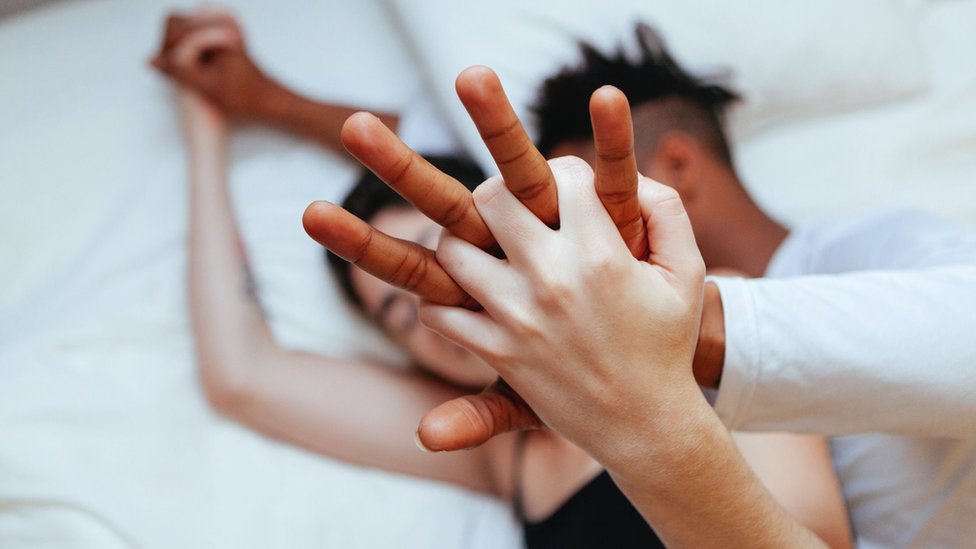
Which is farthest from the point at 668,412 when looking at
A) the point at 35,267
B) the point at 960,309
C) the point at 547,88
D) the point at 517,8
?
the point at 35,267

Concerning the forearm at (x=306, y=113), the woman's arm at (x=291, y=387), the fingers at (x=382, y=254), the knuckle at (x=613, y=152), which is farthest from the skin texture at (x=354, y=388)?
the knuckle at (x=613, y=152)

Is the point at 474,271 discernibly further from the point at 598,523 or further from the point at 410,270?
the point at 598,523

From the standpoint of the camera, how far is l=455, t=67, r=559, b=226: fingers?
1.52 feet

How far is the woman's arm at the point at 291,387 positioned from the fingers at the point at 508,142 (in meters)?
0.57

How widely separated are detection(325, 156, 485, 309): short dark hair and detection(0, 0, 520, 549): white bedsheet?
42mm

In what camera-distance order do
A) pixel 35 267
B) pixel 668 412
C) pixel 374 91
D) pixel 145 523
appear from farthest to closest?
pixel 374 91
pixel 35 267
pixel 145 523
pixel 668 412

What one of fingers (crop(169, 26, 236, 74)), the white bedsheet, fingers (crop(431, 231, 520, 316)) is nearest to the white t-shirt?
fingers (crop(431, 231, 520, 316))

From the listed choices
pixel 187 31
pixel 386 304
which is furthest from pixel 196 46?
pixel 386 304

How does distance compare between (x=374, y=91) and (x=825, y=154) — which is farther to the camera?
(x=374, y=91)

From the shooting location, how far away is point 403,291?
3.29 feet

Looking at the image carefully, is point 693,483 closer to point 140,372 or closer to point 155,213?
point 140,372

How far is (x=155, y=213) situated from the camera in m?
1.19

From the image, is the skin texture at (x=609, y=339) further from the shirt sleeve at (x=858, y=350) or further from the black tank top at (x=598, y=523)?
the black tank top at (x=598, y=523)

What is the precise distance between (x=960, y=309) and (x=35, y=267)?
1184 mm
